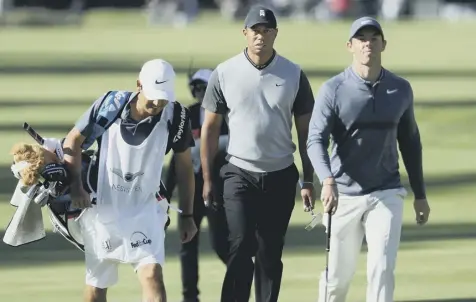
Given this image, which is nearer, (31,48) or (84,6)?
(31,48)

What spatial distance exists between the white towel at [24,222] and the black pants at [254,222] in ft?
4.73

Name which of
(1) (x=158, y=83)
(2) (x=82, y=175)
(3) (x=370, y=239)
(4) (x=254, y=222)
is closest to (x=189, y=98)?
(4) (x=254, y=222)

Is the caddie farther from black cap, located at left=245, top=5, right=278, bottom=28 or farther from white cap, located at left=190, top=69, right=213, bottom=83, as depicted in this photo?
white cap, located at left=190, top=69, right=213, bottom=83

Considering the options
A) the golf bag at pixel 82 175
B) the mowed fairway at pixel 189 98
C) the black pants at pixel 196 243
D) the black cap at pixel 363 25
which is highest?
the black cap at pixel 363 25

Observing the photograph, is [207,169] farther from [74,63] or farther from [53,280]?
[74,63]

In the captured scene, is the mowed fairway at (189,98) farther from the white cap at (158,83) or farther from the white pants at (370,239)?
the white cap at (158,83)

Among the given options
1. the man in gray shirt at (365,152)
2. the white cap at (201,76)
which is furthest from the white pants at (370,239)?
the white cap at (201,76)

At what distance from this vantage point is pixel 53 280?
42.0ft

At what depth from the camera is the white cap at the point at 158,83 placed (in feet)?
29.2

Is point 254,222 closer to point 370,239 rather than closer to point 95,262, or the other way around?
point 370,239

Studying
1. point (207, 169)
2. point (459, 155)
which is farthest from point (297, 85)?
point (459, 155)

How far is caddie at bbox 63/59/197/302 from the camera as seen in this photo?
9.04 m

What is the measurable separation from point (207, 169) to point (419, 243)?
4.88m

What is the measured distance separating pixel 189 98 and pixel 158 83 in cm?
2003
